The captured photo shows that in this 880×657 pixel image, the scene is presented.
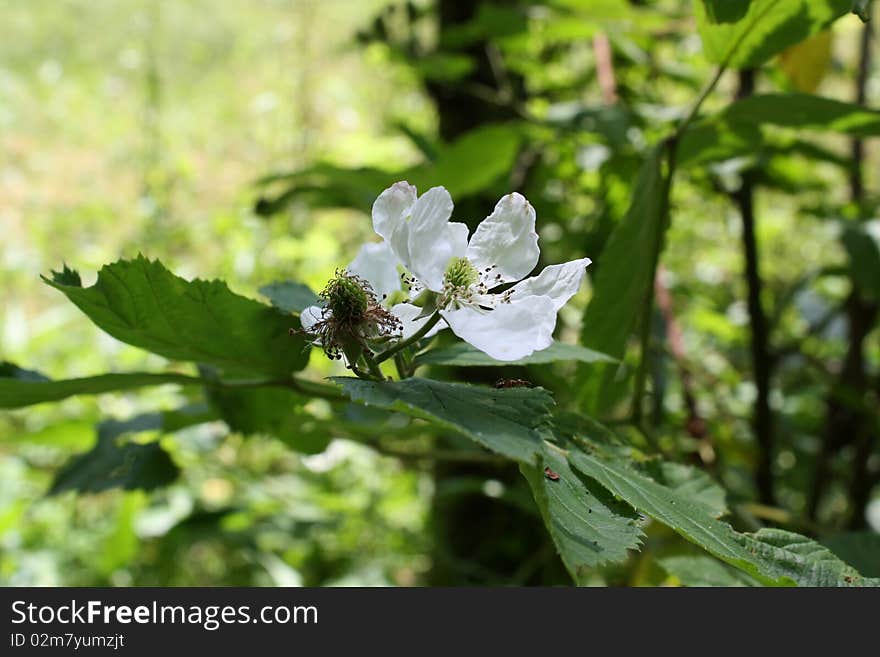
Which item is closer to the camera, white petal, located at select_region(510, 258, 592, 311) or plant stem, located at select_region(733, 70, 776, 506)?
white petal, located at select_region(510, 258, 592, 311)

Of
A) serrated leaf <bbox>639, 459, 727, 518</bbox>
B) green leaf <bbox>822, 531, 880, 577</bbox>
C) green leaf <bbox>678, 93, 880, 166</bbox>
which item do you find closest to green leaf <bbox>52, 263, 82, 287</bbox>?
serrated leaf <bbox>639, 459, 727, 518</bbox>

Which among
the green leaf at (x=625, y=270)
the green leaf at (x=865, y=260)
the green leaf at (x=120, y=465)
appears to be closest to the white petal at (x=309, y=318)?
the green leaf at (x=625, y=270)

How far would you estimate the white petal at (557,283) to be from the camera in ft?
2.02

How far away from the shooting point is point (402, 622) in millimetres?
618

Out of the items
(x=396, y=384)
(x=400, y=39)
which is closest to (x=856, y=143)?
(x=400, y=39)

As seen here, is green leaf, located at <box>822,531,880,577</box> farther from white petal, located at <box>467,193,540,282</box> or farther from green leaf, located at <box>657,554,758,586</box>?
white petal, located at <box>467,193,540,282</box>

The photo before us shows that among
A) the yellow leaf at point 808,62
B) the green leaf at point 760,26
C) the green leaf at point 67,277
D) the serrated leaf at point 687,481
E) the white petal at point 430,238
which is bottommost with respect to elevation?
the serrated leaf at point 687,481

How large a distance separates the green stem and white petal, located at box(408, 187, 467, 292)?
24mm

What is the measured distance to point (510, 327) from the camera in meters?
0.58

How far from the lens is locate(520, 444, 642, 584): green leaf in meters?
0.50

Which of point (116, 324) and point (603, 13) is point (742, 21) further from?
point (603, 13)

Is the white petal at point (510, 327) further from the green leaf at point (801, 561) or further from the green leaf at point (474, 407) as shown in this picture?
the green leaf at point (801, 561)

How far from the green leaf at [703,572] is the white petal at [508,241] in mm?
333

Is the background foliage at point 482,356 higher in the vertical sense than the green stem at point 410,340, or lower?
higher
